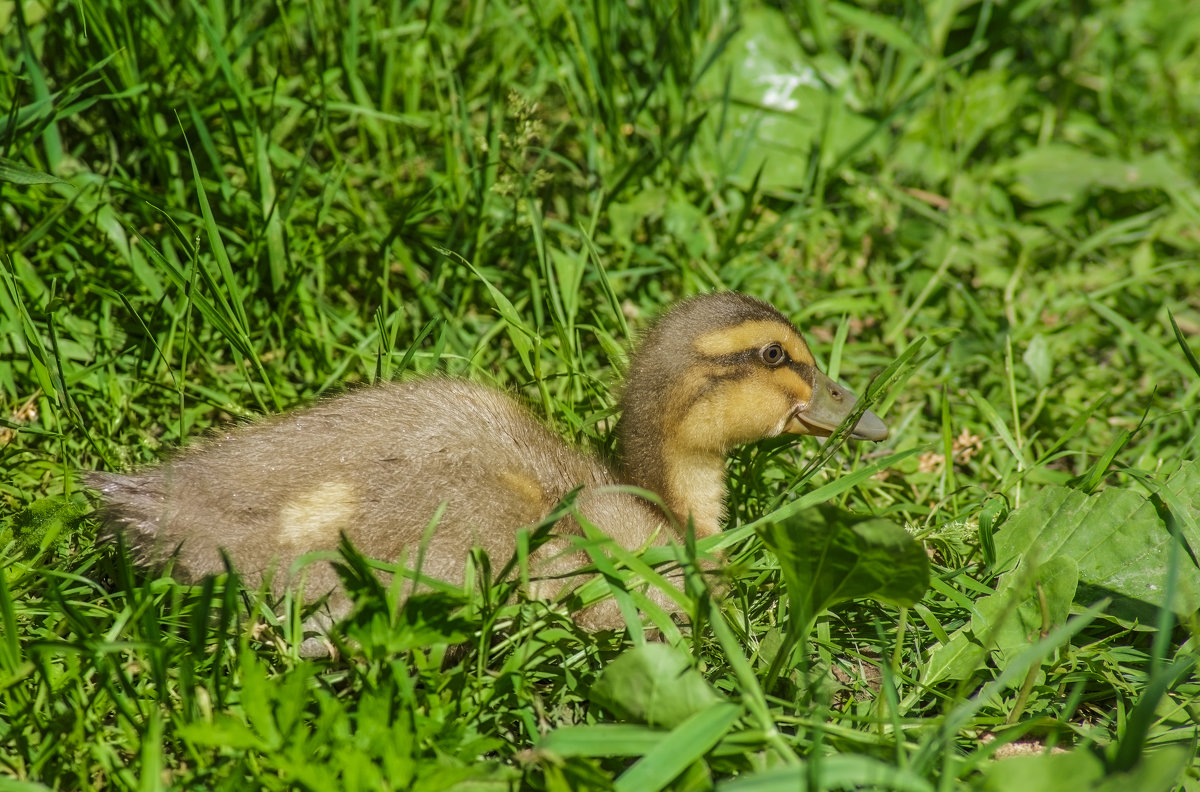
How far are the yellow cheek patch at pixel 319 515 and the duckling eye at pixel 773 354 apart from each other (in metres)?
1.32

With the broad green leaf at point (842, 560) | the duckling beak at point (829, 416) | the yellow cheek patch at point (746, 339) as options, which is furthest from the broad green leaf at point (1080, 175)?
the broad green leaf at point (842, 560)

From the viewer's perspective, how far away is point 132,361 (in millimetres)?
3619

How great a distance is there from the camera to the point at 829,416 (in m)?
3.44

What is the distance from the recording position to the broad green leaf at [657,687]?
89.8 inches

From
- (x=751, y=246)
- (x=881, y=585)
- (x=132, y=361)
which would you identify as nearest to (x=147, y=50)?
(x=132, y=361)

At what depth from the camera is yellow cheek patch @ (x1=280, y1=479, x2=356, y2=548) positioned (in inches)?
107

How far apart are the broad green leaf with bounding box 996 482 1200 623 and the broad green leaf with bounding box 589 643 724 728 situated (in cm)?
125

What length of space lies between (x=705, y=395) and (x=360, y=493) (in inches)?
42.4

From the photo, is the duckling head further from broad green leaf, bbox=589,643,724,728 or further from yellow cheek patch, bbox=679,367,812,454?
broad green leaf, bbox=589,643,724,728

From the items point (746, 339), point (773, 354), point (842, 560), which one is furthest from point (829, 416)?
point (842, 560)

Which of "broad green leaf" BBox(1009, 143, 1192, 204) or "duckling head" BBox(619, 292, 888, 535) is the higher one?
"broad green leaf" BBox(1009, 143, 1192, 204)

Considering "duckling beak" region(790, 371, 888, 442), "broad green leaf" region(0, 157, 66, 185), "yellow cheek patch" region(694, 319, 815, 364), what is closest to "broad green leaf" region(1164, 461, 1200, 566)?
"duckling beak" region(790, 371, 888, 442)

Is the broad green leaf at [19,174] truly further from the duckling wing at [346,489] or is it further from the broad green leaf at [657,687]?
the broad green leaf at [657,687]

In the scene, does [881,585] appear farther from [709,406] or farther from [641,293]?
[641,293]
